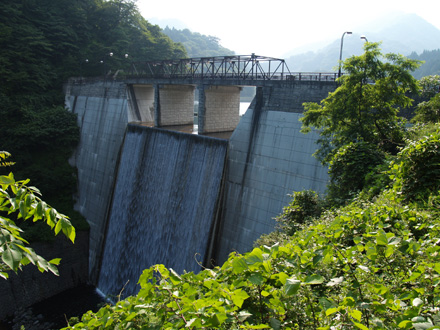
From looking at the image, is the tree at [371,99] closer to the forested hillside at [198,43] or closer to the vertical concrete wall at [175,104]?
the vertical concrete wall at [175,104]

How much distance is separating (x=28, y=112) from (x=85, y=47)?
13754 millimetres

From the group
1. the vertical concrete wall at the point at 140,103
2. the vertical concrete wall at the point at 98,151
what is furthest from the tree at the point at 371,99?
the vertical concrete wall at the point at 98,151

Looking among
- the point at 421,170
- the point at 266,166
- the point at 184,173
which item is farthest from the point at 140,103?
the point at 421,170

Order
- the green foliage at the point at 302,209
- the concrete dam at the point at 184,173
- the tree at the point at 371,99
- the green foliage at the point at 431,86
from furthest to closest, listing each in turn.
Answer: the concrete dam at the point at 184,173, the green foliage at the point at 431,86, the tree at the point at 371,99, the green foliage at the point at 302,209

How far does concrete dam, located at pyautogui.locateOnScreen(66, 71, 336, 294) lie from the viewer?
19.0m

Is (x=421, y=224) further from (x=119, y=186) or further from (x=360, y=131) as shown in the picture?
(x=119, y=186)

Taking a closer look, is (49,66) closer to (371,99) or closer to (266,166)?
(266,166)

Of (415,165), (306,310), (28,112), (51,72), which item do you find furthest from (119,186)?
(306,310)

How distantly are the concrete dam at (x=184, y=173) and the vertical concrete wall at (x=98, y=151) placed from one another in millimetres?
101

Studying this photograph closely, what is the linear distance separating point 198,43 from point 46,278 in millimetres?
131438

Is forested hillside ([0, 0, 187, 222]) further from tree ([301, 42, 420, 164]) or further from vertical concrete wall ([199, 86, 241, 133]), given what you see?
tree ([301, 42, 420, 164])

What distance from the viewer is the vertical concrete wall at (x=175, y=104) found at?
28.8 metres

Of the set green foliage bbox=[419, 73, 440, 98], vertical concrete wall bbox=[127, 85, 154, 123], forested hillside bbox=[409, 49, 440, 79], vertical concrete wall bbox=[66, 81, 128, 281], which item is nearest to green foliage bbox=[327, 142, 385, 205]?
green foliage bbox=[419, 73, 440, 98]

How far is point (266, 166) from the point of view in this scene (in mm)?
19500
